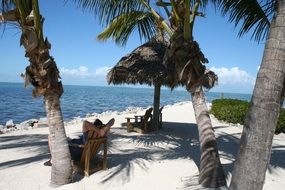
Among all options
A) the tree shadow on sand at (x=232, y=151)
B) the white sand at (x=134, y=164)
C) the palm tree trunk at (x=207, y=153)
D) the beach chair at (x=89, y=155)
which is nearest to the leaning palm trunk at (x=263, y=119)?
the palm tree trunk at (x=207, y=153)

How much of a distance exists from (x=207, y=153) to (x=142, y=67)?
5606mm

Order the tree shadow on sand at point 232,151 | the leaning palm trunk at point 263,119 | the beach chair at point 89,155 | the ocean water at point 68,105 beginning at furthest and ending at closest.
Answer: the ocean water at point 68,105 → the tree shadow on sand at point 232,151 → the beach chair at point 89,155 → the leaning palm trunk at point 263,119

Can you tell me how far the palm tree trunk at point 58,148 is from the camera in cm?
580

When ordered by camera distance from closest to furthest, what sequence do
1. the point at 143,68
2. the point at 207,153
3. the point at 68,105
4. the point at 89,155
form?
the point at 207,153, the point at 89,155, the point at 143,68, the point at 68,105

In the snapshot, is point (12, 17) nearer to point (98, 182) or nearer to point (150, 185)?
point (98, 182)

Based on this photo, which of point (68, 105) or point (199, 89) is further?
point (68, 105)

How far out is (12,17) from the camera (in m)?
5.59

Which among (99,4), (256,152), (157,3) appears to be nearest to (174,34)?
(157,3)

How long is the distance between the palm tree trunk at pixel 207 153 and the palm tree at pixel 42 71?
222 centimetres

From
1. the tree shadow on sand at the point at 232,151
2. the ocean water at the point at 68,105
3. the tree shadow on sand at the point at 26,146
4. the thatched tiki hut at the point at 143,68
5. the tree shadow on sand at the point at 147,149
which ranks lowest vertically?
the ocean water at the point at 68,105

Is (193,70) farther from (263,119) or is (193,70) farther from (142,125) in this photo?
(142,125)

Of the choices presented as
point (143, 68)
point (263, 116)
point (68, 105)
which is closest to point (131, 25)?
point (143, 68)

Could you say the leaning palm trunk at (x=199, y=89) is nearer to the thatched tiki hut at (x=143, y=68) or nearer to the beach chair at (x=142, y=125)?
the thatched tiki hut at (x=143, y=68)

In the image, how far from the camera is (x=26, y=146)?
29.1 feet
